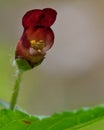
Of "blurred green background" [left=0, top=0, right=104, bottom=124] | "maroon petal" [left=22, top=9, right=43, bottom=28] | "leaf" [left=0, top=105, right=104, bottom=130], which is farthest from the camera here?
"blurred green background" [left=0, top=0, right=104, bottom=124]

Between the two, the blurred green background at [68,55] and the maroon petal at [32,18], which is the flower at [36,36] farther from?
the blurred green background at [68,55]

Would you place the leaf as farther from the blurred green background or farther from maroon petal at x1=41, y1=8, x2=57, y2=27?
the blurred green background

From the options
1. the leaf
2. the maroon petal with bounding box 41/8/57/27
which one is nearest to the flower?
the maroon petal with bounding box 41/8/57/27

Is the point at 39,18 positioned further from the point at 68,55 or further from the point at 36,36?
the point at 68,55

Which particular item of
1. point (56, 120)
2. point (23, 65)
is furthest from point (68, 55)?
point (56, 120)

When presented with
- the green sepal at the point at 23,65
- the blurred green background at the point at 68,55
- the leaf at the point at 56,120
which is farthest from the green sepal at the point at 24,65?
the blurred green background at the point at 68,55

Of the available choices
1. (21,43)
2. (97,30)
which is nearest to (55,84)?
(97,30)
